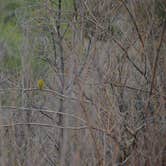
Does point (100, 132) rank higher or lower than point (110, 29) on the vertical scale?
lower

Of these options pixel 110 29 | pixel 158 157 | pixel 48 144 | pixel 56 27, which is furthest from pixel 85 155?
pixel 56 27

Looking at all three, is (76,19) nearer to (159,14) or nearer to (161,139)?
(159,14)

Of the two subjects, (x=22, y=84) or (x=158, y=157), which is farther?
(x=22, y=84)

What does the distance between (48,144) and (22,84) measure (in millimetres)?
499

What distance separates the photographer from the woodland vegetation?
3.05 m

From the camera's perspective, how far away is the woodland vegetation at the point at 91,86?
3.05 metres

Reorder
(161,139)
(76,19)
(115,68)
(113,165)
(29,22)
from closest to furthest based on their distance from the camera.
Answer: (113,165) < (161,139) < (115,68) < (76,19) < (29,22)

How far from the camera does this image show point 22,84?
11.7 ft

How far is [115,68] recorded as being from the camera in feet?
11.3

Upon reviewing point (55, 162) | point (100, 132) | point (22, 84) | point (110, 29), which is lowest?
point (55, 162)

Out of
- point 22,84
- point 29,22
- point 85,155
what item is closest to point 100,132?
point 85,155

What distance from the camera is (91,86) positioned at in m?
3.29

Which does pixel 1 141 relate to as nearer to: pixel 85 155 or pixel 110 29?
pixel 85 155

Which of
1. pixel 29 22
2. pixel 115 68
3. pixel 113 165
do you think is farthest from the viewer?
pixel 29 22
